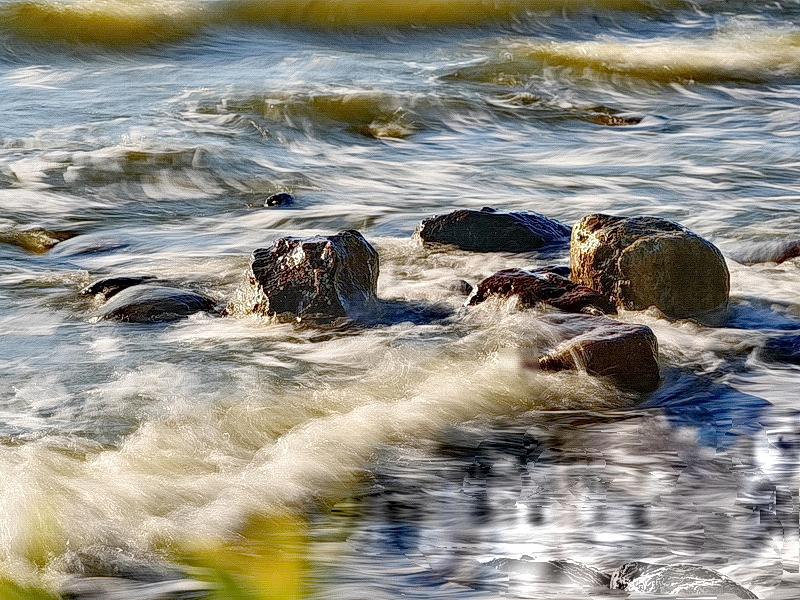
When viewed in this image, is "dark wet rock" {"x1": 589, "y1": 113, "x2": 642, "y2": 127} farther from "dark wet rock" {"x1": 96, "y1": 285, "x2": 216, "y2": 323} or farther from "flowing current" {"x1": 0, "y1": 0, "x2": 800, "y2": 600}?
"dark wet rock" {"x1": 96, "y1": 285, "x2": 216, "y2": 323}

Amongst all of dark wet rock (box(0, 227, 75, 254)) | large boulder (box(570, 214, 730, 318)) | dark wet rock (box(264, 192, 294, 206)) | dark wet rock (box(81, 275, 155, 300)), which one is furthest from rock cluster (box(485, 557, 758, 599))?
dark wet rock (box(264, 192, 294, 206))

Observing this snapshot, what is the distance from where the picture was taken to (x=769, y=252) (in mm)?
4957

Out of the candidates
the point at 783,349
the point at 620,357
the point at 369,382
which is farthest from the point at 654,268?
the point at 369,382

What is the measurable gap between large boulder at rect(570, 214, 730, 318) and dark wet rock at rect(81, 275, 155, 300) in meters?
2.04

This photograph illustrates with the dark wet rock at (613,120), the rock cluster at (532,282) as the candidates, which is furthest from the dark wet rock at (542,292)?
the dark wet rock at (613,120)

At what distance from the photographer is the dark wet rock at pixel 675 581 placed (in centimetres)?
206

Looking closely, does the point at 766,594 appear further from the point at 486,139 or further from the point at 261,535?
the point at 486,139

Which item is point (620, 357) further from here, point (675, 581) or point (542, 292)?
point (675, 581)

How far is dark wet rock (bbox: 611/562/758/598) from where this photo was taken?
6.75 feet

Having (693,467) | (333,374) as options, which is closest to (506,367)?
(333,374)

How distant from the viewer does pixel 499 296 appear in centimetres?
410

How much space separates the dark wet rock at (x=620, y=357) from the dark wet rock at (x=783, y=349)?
0.56 m

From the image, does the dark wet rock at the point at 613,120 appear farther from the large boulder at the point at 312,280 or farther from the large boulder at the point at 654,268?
the large boulder at the point at 312,280

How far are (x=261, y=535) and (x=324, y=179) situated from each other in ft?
17.2
